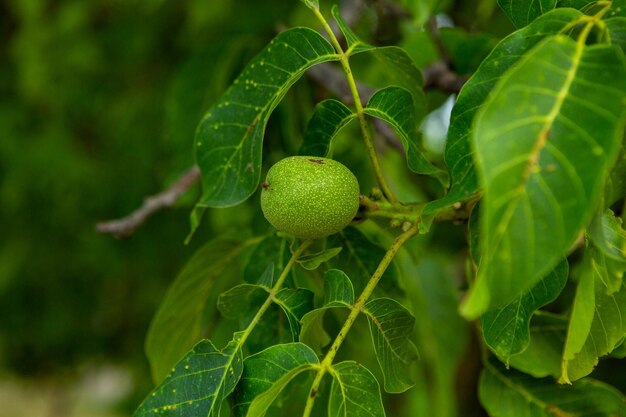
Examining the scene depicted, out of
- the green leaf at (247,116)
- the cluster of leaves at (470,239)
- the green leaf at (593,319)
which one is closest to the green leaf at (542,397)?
the cluster of leaves at (470,239)

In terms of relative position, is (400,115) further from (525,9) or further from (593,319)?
(593,319)

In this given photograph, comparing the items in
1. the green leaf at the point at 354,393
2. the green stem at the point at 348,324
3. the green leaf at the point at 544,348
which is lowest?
the green leaf at the point at 544,348

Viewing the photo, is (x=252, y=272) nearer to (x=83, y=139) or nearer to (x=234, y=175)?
(x=234, y=175)

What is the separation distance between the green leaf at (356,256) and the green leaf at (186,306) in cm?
18

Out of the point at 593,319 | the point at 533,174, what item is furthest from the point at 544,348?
the point at 533,174

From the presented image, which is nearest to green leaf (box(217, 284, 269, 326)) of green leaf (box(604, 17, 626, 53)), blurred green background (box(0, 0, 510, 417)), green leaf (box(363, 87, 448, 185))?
green leaf (box(363, 87, 448, 185))

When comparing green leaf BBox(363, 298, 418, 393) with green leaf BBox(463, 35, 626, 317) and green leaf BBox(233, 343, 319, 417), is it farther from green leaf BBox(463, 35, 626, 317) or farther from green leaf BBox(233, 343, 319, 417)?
green leaf BBox(463, 35, 626, 317)

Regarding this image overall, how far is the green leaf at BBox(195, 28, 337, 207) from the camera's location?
82cm

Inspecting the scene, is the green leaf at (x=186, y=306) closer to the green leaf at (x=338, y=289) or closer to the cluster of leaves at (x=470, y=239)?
the cluster of leaves at (x=470, y=239)

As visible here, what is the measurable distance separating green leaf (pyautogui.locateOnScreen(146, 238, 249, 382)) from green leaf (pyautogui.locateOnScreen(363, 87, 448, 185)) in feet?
1.14

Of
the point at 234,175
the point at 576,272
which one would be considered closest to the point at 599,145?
the point at 234,175

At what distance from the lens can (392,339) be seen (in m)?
0.78

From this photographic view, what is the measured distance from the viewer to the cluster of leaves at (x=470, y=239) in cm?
49

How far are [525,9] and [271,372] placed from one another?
49 centimetres
